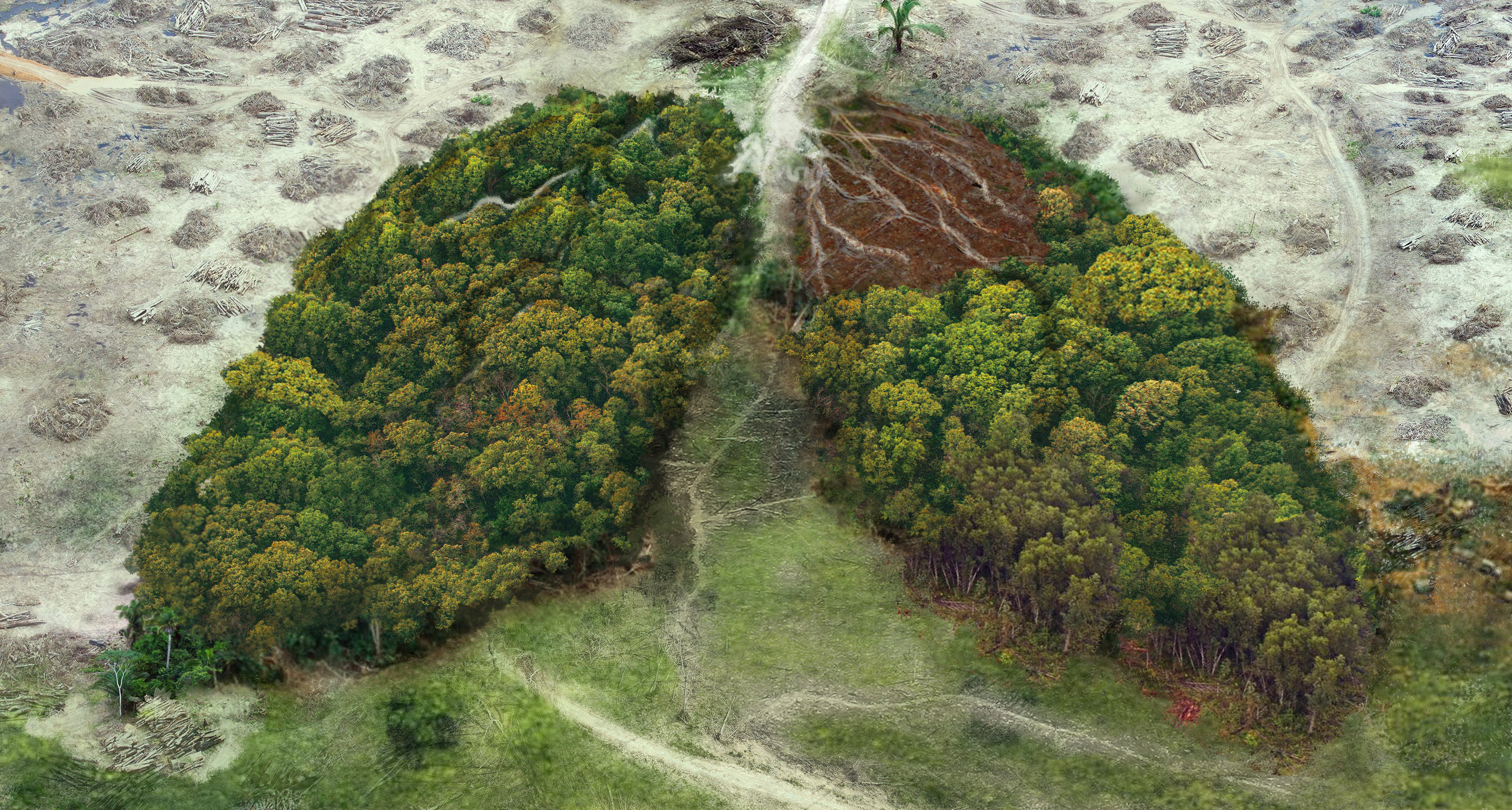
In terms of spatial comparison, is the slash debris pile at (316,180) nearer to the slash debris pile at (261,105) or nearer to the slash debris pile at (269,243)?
the slash debris pile at (269,243)

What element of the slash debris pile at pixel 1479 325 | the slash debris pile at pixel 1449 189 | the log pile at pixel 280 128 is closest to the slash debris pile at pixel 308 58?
the log pile at pixel 280 128

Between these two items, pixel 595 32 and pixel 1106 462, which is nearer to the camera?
pixel 1106 462

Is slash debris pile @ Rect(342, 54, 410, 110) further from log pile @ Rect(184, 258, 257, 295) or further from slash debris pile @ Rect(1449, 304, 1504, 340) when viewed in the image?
slash debris pile @ Rect(1449, 304, 1504, 340)

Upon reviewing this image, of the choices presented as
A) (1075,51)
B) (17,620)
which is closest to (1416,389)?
(1075,51)

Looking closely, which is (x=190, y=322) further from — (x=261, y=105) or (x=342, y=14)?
(x=342, y=14)

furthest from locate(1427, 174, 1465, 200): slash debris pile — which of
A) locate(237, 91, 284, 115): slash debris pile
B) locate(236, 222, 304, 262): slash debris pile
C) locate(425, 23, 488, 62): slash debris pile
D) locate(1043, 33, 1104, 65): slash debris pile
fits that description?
locate(237, 91, 284, 115): slash debris pile

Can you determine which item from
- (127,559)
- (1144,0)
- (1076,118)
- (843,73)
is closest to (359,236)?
(127,559)
